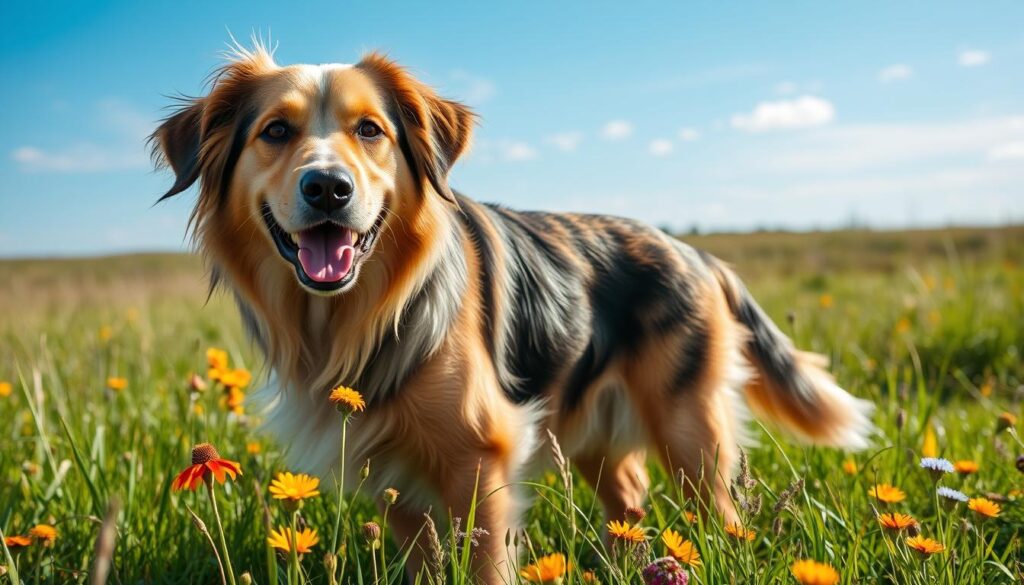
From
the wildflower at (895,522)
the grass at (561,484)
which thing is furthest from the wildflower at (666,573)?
the wildflower at (895,522)

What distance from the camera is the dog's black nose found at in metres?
2.38

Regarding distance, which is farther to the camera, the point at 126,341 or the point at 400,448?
the point at 126,341

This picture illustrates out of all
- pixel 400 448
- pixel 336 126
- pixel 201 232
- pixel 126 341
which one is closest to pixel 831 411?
pixel 400 448

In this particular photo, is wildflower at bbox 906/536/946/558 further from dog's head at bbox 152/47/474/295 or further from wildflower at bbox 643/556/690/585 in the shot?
dog's head at bbox 152/47/474/295

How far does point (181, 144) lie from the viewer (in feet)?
9.62

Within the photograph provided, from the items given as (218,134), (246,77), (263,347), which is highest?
(246,77)

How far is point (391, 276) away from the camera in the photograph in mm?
2725

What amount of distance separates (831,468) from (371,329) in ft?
6.21

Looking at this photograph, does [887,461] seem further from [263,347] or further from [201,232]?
[201,232]

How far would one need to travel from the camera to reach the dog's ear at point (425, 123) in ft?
9.28

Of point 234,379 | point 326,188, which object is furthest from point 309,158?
point 234,379

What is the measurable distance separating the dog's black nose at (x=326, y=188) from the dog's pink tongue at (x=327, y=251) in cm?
14

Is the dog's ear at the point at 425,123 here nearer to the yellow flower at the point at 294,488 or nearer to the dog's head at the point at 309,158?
the dog's head at the point at 309,158

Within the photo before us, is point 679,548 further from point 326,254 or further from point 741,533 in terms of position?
point 326,254
